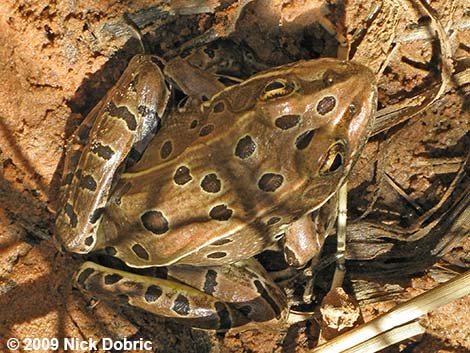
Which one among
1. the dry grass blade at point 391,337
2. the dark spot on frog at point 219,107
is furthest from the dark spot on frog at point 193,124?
the dry grass blade at point 391,337

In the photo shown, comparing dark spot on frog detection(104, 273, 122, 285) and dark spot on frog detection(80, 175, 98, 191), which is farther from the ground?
dark spot on frog detection(80, 175, 98, 191)

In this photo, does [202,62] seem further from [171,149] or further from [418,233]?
[418,233]

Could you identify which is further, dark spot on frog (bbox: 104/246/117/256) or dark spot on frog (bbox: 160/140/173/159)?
dark spot on frog (bbox: 104/246/117/256)

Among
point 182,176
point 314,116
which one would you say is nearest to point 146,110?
point 182,176

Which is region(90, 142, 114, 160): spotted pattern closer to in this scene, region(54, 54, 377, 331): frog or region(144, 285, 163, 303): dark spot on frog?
region(54, 54, 377, 331): frog

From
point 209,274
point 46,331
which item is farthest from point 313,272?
point 46,331

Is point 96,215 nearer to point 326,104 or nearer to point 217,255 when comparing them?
point 217,255

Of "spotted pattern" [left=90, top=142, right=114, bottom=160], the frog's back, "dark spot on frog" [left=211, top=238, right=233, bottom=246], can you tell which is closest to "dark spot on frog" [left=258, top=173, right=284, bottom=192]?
the frog's back
